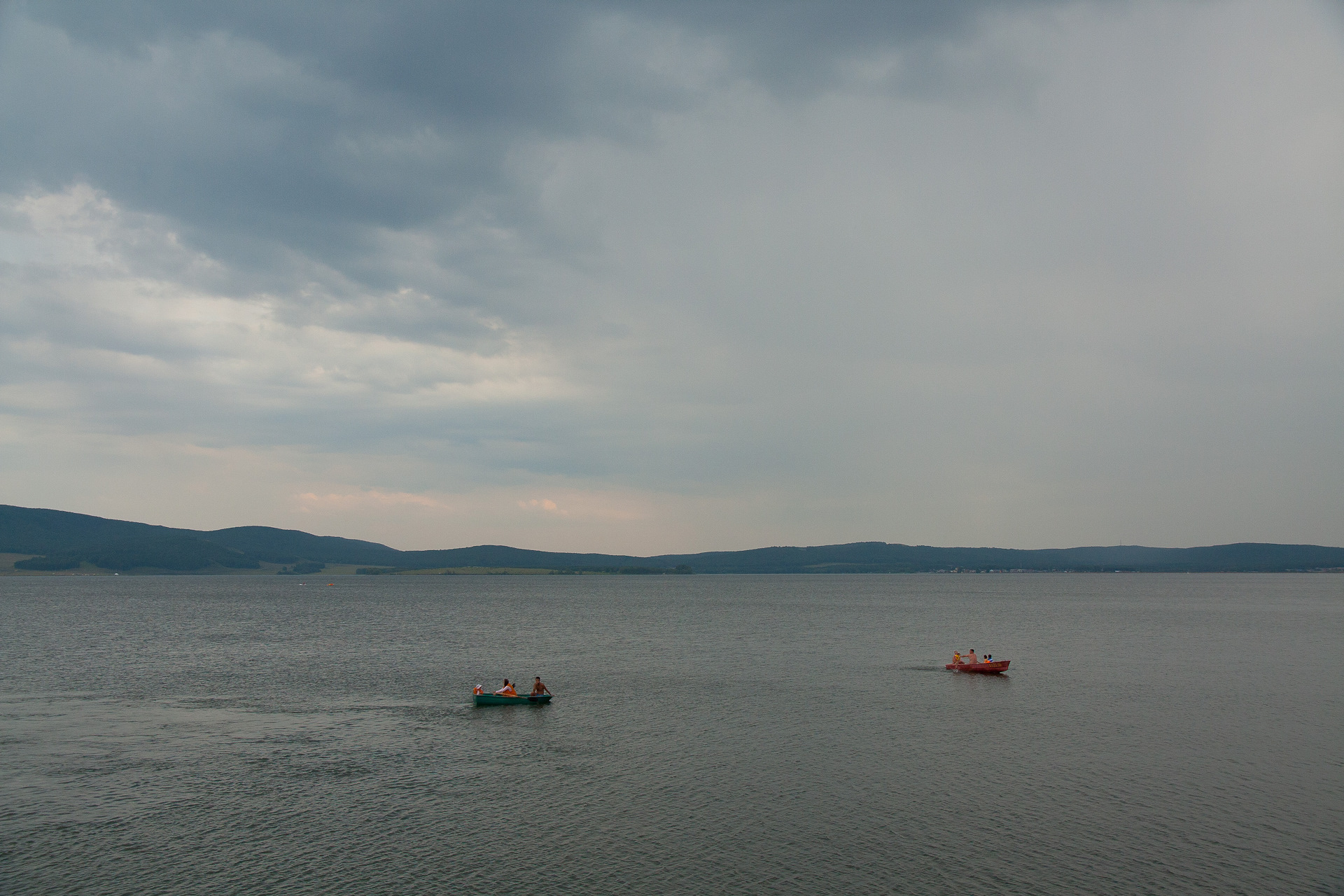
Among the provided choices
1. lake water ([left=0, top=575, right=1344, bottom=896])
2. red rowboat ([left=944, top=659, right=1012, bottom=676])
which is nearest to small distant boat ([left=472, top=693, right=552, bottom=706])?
A: lake water ([left=0, top=575, right=1344, bottom=896])

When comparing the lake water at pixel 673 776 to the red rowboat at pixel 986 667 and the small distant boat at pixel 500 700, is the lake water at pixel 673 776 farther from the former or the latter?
the red rowboat at pixel 986 667

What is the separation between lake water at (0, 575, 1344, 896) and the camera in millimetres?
31625

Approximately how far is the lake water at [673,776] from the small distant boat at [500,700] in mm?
733

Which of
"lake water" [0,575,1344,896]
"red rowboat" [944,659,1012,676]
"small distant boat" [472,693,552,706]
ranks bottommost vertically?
"lake water" [0,575,1344,896]

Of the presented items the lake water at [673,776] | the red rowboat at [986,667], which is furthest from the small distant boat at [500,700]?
the red rowboat at [986,667]

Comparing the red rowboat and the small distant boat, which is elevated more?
the red rowboat

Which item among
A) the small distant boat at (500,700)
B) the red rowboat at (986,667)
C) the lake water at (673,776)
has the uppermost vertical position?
the red rowboat at (986,667)

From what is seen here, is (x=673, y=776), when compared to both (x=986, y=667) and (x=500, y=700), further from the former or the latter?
(x=986, y=667)

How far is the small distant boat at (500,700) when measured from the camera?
209 feet

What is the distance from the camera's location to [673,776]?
1726 inches

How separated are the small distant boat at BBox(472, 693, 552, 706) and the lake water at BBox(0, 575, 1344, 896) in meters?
0.73

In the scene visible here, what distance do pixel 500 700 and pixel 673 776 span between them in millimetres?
24254

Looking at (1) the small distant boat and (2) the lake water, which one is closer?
(2) the lake water

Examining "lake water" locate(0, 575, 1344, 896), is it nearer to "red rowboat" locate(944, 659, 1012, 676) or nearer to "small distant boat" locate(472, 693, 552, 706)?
"small distant boat" locate(472, 693, 552, 706)
